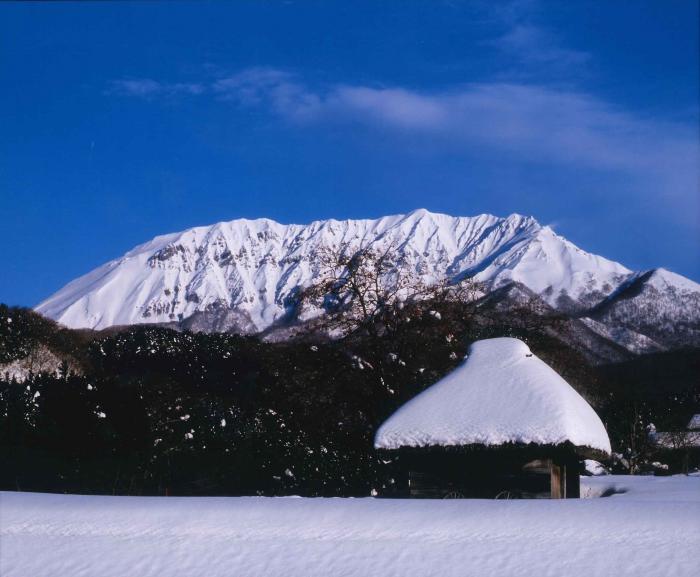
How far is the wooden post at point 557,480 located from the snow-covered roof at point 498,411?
98cm

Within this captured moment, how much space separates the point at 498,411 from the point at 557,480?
1859mm

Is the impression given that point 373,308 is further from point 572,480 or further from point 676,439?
point 676,439

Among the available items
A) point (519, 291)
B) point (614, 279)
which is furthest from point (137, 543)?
point (614, 279)

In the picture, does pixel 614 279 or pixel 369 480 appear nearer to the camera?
pixel 369 480

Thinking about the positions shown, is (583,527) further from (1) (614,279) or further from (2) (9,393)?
(1) (614,279)

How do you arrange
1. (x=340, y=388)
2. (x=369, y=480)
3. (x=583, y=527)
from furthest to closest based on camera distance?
(x=369, y=480), (x=340, y=388), (x=583, y=527)

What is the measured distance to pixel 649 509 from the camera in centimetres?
1340

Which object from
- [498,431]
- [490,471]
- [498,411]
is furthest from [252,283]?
[498,431]

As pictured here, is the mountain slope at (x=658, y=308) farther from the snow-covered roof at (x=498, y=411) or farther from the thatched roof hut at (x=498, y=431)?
the thatched roof hut at (x=498, y=431)

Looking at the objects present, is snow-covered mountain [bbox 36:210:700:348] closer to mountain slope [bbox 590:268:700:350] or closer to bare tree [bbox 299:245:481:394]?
mountain slope [bbox 590:268:700:350]

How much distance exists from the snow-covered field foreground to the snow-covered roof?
267 centimetres

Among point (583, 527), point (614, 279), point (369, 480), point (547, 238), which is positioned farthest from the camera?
point (547, 238)

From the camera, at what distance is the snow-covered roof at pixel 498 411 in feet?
55.9

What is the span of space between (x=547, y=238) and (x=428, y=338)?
17157cm
